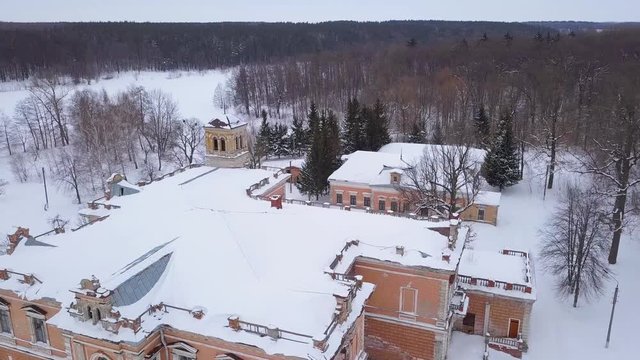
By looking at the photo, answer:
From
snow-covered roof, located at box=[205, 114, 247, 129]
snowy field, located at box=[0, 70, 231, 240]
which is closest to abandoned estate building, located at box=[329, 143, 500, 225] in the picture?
snow-covered roof, located at box=[205, 114, 247, 129]

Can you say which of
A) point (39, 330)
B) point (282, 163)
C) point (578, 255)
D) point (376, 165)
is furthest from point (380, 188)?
point (39, 330)

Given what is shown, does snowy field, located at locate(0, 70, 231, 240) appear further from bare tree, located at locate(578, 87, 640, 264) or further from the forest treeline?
bare tree, located at locate(578, 87, 640, 264)

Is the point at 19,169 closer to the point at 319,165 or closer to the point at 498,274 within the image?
the point at 319,165

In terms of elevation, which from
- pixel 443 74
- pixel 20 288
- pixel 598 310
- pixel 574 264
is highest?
pixel 443 74

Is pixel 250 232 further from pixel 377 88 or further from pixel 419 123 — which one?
pixel 377 88

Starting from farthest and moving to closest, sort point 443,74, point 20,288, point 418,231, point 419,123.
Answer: point 443,74 → point 419,123 → point 418,231 → point 20,288

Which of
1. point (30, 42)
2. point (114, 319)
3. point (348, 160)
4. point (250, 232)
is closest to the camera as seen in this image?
point (114, 319)

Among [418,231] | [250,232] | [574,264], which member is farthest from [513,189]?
[250,232]

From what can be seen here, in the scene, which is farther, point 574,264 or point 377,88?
point 377,88
